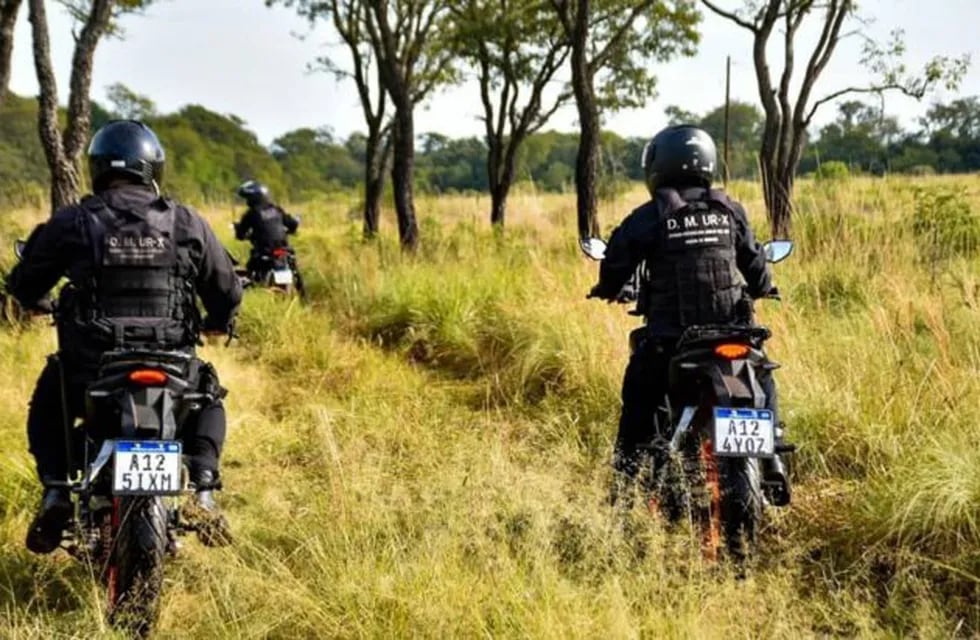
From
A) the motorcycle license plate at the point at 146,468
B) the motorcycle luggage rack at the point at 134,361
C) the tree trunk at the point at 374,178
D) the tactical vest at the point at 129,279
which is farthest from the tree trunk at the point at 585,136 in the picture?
the tree trunk at the point at 374,178

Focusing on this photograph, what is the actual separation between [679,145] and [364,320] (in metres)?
4.84

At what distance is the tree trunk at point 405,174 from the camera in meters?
12.1

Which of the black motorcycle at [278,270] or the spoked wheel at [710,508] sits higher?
the black motorcycle at [278,270]

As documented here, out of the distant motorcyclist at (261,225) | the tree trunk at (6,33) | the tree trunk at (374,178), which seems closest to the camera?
the tree trunk at (6,33)

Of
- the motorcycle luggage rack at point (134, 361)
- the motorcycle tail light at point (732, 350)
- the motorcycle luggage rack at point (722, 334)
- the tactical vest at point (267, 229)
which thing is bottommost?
the motorcycle tail light at point (732, 350)

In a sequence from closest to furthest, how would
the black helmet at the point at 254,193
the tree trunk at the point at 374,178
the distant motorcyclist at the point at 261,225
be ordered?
the distant motorcyclist at the point at 261,225
the black helmet at the point at 254,193
the tree trunk at the point at 374,178

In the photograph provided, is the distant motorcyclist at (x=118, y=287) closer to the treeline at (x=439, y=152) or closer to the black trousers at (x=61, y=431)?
the black trousers at (x=61, y=431)

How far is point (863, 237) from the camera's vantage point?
6.17 metres

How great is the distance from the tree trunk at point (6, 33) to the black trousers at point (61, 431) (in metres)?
5.50

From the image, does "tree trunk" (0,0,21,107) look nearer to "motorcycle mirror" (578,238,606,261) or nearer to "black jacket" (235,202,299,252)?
"black jacket" (235,202,299,252)

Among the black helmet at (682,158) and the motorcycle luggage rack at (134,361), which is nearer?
the motorcycle luggage rack at (134,361)

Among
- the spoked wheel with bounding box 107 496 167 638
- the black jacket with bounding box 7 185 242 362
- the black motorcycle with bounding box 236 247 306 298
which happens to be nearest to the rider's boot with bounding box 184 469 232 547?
the spoked wheel with bounding box 107 496 167 638

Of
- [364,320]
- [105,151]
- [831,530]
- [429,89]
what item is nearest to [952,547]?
[831,530]

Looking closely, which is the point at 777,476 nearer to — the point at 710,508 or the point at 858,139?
the point at 710,508
